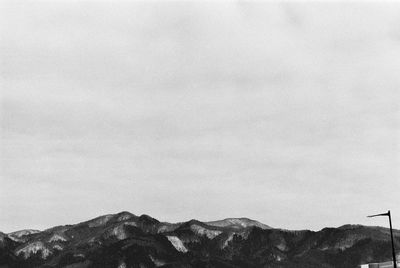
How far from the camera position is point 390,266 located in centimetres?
15000

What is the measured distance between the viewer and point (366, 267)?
15125cm

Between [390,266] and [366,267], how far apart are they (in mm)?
5020
